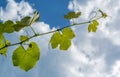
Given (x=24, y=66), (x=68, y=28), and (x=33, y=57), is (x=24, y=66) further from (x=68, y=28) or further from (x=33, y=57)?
(x=68, y=28)

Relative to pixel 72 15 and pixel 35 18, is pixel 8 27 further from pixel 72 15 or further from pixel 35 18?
pixel 72 15

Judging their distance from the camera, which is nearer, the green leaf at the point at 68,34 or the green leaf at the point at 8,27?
the green leaf at the point at 8,27

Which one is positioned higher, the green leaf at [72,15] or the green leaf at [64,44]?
the green leaf at [72,15]

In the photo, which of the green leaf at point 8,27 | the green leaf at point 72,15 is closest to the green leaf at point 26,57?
the green leaf at point 8,27

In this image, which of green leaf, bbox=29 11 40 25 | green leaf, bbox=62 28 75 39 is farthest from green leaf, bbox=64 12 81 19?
green leaf, bbox=29 11 40 25

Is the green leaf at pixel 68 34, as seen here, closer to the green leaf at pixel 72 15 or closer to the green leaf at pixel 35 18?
the green leaf at pixel 72 15

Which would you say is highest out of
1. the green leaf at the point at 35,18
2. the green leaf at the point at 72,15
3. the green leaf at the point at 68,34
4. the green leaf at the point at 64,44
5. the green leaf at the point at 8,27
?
the green leaf at the point at 72,15
